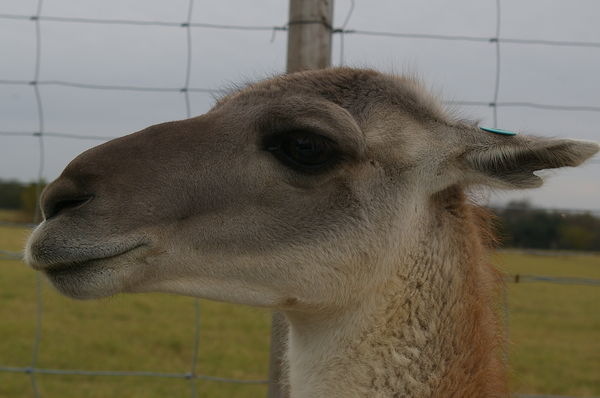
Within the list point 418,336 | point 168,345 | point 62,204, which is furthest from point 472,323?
point 168,345

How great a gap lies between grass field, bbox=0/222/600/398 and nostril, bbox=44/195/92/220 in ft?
13.7

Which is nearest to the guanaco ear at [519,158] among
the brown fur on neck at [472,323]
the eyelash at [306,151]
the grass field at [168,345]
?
the brown fur on neck at [472,323]

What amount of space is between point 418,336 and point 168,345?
8610 mm

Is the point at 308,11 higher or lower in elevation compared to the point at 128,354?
higher

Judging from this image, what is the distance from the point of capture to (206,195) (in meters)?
2.65

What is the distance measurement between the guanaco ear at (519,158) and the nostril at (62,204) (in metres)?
1.45

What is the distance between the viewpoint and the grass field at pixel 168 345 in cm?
876

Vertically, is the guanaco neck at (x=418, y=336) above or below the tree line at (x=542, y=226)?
above

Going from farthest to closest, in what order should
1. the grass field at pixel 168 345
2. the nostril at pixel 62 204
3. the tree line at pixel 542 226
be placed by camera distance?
the grass field at pixel 168 345
the tree line at pixel 542 226
the nostril at pixel 62 204

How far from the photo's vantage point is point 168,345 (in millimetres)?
10844

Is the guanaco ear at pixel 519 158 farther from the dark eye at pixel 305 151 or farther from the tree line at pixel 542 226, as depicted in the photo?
the tree line at pixel 542 226

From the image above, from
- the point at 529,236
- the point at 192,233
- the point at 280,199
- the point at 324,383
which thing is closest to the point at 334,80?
the point at 280,199

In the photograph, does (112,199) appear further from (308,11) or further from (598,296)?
(598,296)

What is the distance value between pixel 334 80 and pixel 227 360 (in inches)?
309
